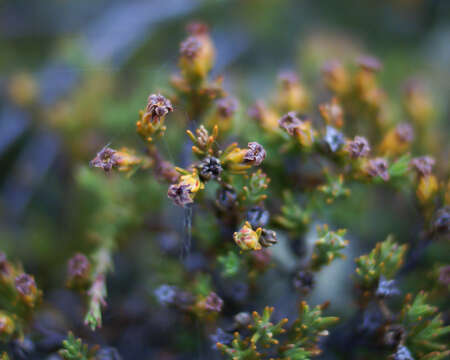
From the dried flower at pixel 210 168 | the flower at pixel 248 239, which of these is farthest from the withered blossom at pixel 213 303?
the dried flower at pixel 210 168

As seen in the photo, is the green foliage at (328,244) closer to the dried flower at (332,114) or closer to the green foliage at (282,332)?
the green foliage at (282,332)

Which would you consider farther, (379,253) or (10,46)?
(10,46)

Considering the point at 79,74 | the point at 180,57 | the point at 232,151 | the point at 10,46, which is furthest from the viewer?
the point at 10,46

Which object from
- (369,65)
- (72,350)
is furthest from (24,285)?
(369,65)

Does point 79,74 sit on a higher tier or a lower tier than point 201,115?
higher

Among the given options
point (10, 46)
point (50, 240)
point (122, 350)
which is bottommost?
point (122, 350)

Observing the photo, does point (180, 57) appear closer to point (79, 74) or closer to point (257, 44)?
point (79, 74)

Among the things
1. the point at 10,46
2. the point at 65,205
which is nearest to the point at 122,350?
the point at 65,205
